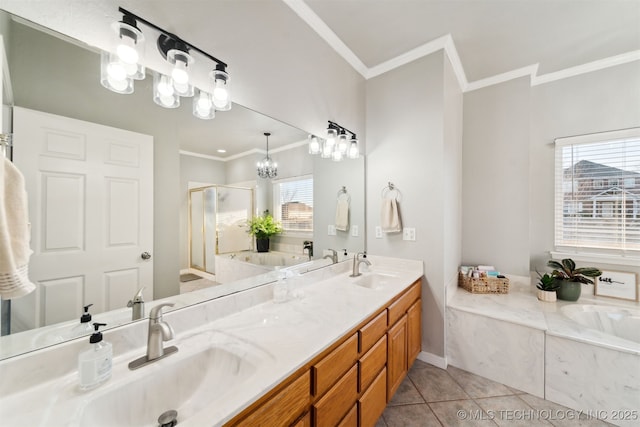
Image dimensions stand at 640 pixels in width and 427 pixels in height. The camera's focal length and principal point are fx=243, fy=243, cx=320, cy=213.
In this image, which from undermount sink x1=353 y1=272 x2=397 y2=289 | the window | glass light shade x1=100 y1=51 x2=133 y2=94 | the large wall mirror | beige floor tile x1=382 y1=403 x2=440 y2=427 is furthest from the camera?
undermount sink x1=353 y1=272 x2=397 y2=289

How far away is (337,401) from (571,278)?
8.29 feet

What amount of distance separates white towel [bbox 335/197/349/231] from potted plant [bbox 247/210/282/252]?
0.75 metres

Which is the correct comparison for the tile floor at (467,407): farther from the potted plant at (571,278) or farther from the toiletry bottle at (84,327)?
the toiletry bottle at (84,327)

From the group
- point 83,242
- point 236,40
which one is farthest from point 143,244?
point 236,40

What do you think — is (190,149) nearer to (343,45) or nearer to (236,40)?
(236,40)

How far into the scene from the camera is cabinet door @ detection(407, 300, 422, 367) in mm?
1910

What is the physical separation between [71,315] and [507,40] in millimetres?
3330

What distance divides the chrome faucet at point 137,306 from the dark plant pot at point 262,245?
27.1 inches

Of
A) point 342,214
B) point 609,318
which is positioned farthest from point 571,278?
point 342,214

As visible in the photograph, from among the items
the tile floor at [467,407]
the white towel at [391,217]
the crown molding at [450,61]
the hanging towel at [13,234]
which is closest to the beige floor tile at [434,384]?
the tile floor at [467,407]

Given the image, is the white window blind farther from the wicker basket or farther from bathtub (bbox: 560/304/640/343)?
Answer: the wicker basket

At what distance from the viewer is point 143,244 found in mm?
1046

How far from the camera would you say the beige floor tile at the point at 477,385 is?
1826 millimetres

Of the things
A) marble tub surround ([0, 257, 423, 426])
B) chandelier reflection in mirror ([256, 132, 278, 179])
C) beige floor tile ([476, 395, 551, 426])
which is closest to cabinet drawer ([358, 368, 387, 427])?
marble tub surround ([0, 257, 423, 426])
